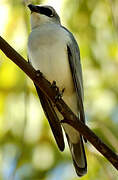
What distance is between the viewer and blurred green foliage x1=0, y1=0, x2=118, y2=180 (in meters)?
3.89

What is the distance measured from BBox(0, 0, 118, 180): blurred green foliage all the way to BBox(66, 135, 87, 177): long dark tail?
98 millimetres

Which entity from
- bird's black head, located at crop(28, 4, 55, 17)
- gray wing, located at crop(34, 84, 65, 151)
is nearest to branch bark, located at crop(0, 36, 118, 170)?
gray wing, located at crop(34, 84, 65, 151)

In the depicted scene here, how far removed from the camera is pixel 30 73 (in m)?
2.69

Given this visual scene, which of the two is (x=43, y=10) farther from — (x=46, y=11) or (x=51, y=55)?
(x=51, y=55)

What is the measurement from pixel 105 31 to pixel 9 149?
4.78 feet

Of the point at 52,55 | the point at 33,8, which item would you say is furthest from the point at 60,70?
the point at 33,8

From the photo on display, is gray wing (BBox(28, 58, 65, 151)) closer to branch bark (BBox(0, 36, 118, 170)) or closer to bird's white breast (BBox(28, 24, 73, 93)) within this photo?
bird's white breast (BBox(28, 24, 73, 93))

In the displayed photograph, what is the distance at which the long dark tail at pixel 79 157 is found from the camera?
11.8ft

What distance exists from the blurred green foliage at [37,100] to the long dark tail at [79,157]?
98mm

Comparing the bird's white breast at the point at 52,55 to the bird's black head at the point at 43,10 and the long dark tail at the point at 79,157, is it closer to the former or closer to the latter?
the long dark tail at the point at 79,157

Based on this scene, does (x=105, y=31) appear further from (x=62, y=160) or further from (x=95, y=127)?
(x=62, y=160)

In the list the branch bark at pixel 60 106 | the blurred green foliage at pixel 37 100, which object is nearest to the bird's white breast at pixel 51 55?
the blurred green foliage at pixel 37 100

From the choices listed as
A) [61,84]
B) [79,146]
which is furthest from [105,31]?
[79,146]

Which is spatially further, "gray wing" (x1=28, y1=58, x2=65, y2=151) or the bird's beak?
the bird's beak
